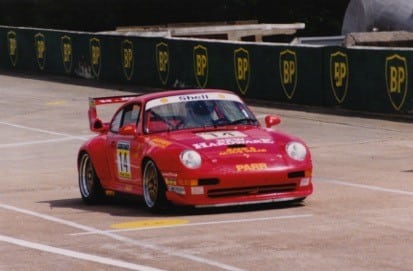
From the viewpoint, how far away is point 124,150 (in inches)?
639

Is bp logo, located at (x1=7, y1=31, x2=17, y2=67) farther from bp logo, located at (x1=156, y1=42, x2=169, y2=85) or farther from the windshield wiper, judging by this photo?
the windshield wiper

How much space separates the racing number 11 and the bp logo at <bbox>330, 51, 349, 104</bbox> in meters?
14.5

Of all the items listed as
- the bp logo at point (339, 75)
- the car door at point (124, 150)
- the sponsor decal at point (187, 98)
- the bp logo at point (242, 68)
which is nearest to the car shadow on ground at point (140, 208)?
the car door at point (124, 150)

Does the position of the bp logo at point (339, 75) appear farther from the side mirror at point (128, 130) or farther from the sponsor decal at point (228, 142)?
the sponsor decal at point (228, 142)

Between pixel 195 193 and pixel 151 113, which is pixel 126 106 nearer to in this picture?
pixel 151 113

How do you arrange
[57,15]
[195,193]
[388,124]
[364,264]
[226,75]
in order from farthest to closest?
[57,15] → [226,75] → [388,124] → [195,193] → [364,264]

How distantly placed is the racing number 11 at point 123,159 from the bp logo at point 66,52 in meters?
27.2

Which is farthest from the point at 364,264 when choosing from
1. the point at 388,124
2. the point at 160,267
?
the point at 388,124

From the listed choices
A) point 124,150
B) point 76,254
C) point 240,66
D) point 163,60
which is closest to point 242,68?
point 240,66

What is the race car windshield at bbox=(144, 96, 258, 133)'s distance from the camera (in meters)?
15.9

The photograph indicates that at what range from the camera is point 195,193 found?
14742mm

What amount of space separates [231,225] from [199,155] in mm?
1479

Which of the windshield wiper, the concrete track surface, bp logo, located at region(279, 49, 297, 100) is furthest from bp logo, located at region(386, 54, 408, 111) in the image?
the windshield wiper

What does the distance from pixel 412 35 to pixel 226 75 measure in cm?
539
